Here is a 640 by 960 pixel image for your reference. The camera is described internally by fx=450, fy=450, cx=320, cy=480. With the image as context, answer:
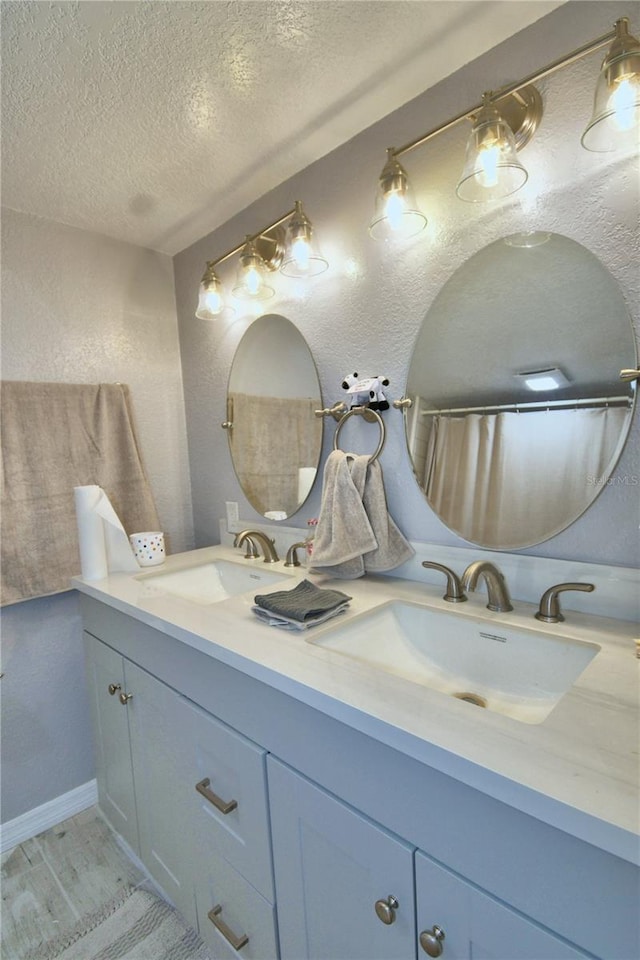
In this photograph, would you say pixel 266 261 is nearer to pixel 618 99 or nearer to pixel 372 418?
pixel 372 418

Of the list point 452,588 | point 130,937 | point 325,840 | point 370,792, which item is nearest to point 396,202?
point 452,588

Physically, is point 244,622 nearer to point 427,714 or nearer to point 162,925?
point 427,714

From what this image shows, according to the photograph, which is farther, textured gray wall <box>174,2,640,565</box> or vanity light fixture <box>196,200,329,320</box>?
vanity light fixture <box>196,200,329,320</box>

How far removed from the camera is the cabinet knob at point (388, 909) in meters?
0.63

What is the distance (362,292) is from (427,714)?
41.3 inches

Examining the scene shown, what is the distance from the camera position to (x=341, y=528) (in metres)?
1.18

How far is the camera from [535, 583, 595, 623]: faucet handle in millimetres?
870

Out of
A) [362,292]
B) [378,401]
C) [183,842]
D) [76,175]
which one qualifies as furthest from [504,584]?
[76,175]

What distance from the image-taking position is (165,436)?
189cm

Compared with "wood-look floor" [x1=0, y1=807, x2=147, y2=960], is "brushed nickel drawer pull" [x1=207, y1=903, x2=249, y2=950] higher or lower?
higher

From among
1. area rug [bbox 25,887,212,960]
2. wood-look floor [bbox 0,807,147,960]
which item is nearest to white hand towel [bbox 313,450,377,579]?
area rug [bbox 25,887,212,960]

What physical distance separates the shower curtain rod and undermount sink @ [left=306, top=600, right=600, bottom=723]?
1.46ft

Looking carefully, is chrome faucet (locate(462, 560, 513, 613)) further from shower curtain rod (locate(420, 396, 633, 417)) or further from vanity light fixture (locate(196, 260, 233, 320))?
vanity light fixture (locate(196, 260, 233, 320))

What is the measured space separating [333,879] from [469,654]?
1.48 ft
